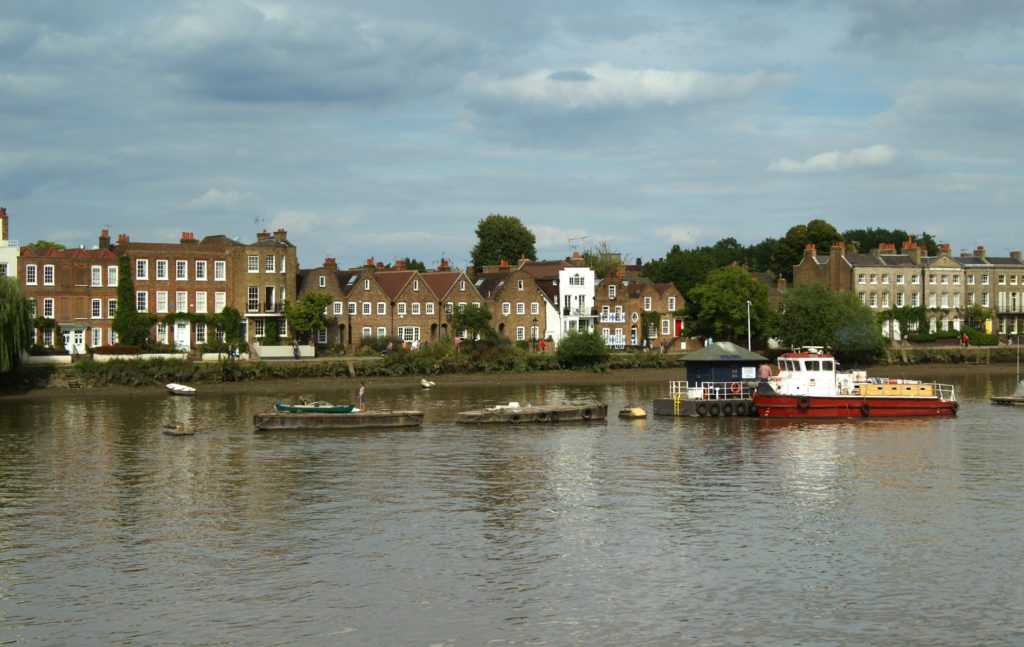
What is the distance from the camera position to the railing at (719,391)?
227 feet

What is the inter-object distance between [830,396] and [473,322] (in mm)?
39371

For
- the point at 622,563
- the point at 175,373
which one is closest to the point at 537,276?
the point at 175,373

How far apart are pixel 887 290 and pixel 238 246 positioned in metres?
66.1

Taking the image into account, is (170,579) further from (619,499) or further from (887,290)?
(887,290)

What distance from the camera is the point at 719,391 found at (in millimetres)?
69750

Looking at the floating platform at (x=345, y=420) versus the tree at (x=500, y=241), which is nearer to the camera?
the floating platform at (x=345, y=420)

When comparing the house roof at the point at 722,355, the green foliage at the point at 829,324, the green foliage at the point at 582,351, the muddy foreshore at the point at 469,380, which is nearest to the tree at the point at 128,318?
the muddy foreshore at the point at 469,380

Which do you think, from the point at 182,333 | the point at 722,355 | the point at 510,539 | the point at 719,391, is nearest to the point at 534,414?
the point at 719,391

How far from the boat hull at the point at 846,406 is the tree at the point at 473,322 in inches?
1452

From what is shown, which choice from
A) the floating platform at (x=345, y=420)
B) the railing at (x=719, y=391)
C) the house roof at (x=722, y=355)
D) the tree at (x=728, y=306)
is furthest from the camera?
the tree at (x=728, y=306)

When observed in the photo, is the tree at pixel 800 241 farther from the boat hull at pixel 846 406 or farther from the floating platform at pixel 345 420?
the floating platform at pixel 345 420

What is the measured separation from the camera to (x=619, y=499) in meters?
40.6

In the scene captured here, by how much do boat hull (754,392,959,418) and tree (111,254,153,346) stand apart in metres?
45.5

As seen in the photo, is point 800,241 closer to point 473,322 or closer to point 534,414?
point 473,322
